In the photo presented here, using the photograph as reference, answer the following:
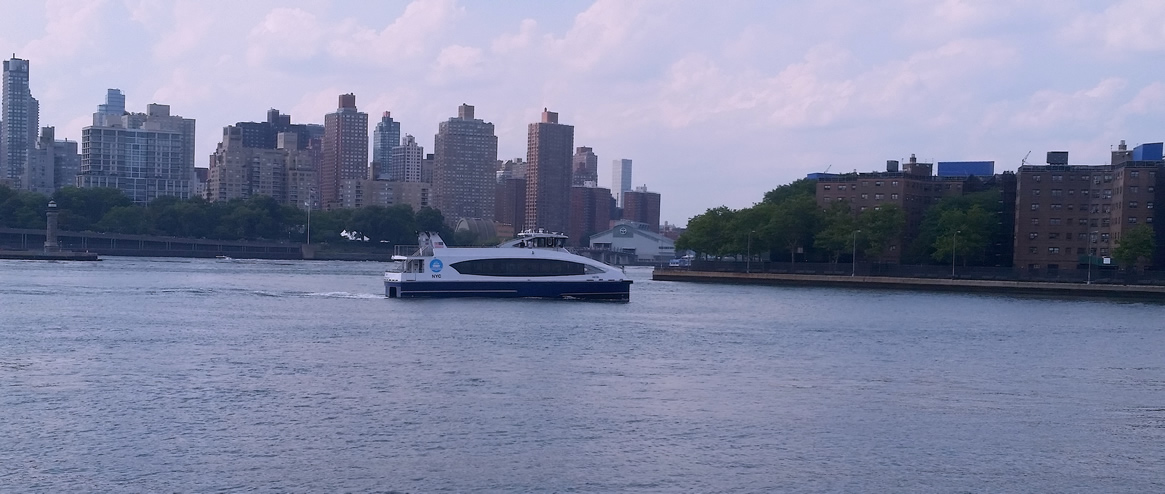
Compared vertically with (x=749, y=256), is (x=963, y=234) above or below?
above

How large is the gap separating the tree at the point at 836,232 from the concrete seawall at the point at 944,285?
4.07m

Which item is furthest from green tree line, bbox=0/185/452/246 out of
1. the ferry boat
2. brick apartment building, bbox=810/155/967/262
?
the ferry boat

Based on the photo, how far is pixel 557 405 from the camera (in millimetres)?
27984

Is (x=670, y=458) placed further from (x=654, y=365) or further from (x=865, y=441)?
(x=654, y=365)

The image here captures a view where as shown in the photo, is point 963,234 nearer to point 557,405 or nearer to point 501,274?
point 501,274

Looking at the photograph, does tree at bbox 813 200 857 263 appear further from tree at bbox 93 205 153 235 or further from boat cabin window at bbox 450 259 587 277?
tree at bbox 93 205 153 235

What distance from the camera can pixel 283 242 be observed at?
192125mm

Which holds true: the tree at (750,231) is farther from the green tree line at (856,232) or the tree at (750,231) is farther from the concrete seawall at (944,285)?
the concrete seawall at (944,285)

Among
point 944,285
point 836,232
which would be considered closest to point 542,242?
point 944,285

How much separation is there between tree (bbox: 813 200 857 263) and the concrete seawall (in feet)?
13.4

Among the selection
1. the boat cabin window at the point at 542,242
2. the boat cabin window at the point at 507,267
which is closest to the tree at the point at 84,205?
the boat cabin window at the point at 542,242

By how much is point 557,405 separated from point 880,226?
292 feet

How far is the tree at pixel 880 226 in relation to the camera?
112 meters

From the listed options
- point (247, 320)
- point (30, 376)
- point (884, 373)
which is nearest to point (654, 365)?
point (884, 373)
